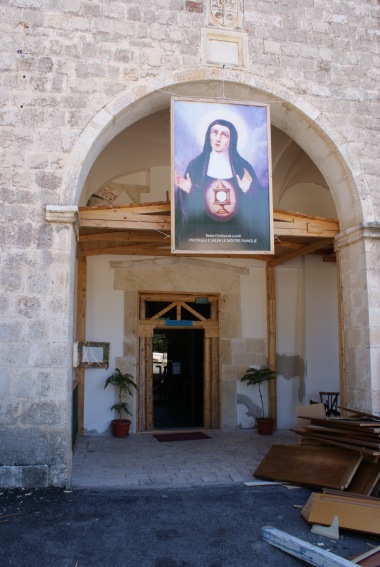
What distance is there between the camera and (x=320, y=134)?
6031 mm

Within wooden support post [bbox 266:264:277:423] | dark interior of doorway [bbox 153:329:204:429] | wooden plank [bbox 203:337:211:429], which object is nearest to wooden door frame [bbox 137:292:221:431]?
wooden plank [bbox 203:337:211:429]

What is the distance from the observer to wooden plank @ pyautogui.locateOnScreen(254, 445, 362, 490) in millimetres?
4871

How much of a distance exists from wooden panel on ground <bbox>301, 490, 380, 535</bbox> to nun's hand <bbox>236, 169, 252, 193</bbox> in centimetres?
331

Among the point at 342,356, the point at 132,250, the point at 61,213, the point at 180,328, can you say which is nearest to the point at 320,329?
the point at 180,328

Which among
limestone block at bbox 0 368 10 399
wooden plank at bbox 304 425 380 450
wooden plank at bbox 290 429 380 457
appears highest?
limestone block at bbox 0 368 10 399

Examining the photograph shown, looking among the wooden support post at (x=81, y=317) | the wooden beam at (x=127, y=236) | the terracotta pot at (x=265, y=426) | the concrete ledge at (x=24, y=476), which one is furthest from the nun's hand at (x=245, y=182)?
the terracotta pot at (x=265, y=426)

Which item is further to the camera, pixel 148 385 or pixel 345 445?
pixel 148 385

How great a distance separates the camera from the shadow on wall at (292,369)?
886 cm

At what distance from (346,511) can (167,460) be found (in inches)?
113

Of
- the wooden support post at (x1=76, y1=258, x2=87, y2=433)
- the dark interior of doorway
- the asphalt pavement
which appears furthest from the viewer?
the dark interior of doorway

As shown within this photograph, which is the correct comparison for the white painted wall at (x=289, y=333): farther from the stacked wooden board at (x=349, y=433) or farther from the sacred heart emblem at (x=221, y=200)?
the sacred heart emblem at (x=221, y=200)

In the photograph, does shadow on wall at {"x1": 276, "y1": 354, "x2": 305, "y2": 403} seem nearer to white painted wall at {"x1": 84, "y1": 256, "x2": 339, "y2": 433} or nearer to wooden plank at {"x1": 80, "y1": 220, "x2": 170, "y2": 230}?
white painted wall at {"x1": 84, "y1": 256, "x2": 339, "y2": 433}

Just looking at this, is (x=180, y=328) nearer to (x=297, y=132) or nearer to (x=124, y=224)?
(x=124, y=224)

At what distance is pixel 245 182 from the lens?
227 inches
